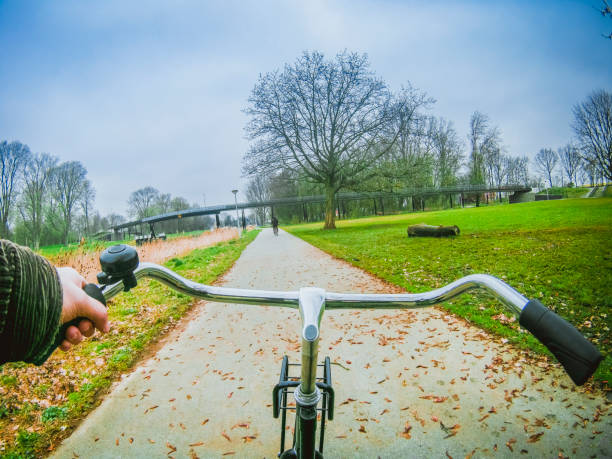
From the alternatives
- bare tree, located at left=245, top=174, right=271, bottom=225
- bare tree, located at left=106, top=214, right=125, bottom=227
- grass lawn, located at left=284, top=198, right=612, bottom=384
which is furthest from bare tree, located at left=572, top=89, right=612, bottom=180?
bare tree, located at left=106, top=214, right=125, bottom=227

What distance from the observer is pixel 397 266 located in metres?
8.22

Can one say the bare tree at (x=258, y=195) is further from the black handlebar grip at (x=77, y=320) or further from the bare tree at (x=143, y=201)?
the black handlebar grip at (x=77, y=320)

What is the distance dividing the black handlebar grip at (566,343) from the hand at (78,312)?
1344 millimetres

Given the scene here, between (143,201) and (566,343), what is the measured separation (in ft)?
295

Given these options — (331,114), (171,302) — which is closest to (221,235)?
(331,114)

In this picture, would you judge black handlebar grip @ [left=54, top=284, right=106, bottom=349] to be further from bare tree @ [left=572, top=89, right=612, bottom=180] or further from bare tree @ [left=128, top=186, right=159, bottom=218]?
bare tree @ [left=128, top=186, right=159, bottom=218]

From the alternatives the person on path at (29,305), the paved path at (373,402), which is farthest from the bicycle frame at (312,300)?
the paved path at (373,402)

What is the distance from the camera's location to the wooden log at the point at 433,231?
42.7ft

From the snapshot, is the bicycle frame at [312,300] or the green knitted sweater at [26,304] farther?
the bicycle frame at [312,300]

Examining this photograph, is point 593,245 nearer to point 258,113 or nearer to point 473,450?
point 473,450

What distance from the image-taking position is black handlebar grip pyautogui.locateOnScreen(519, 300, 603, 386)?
87cm

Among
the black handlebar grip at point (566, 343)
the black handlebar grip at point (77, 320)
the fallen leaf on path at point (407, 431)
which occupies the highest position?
the black handlebar grip at point (77, 320)

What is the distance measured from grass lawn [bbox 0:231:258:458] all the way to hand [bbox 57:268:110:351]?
1514 mm

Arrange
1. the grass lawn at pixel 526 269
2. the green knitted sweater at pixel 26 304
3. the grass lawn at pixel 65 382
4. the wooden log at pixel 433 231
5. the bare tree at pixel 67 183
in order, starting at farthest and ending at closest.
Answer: the bare tree at pixel 67 183 → the wooden log at pixel 433 231 → the grass lawn at pixel 526 269 → the grass lawn at pixel 65 382 → the green knitted sweater at pixel 26 304
